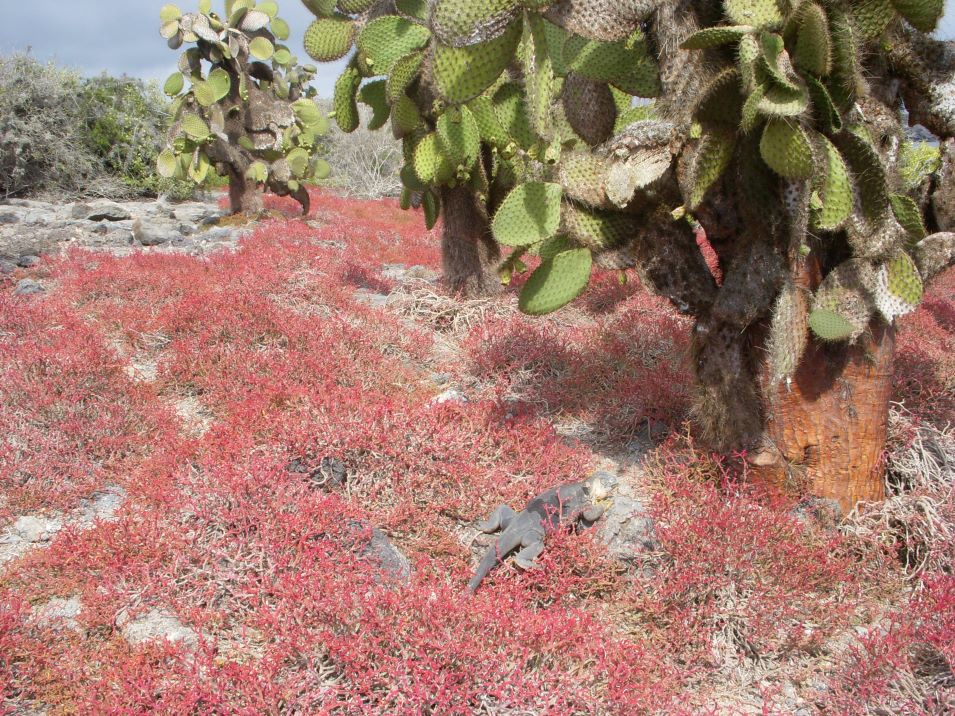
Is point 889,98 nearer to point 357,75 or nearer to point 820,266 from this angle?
point 820,266

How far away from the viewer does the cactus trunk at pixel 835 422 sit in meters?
3.03

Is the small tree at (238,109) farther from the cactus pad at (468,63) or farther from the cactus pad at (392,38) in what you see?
the cactus pad at (468,63)

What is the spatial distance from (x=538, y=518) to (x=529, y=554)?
0.22 metres

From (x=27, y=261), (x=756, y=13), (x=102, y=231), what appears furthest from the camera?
(x=102, y=231)

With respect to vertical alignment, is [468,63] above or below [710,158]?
above

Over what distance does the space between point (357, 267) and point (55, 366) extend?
403 centimetres

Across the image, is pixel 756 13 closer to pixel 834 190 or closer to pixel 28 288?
pixel 834 190

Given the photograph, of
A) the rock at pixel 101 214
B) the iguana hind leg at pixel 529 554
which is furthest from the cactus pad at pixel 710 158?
the rock at pixel 101 214

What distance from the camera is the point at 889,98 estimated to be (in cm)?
305

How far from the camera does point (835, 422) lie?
10.0 feet

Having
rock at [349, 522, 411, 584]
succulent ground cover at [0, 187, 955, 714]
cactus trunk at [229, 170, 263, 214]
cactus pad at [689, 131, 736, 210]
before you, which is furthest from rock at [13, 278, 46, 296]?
cactus pad at [689, 131, 736, 210]

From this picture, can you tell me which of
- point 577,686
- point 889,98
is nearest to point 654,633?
point 577,686

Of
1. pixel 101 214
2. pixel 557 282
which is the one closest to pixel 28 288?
pixel 557 282

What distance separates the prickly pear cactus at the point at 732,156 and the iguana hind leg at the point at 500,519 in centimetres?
104
